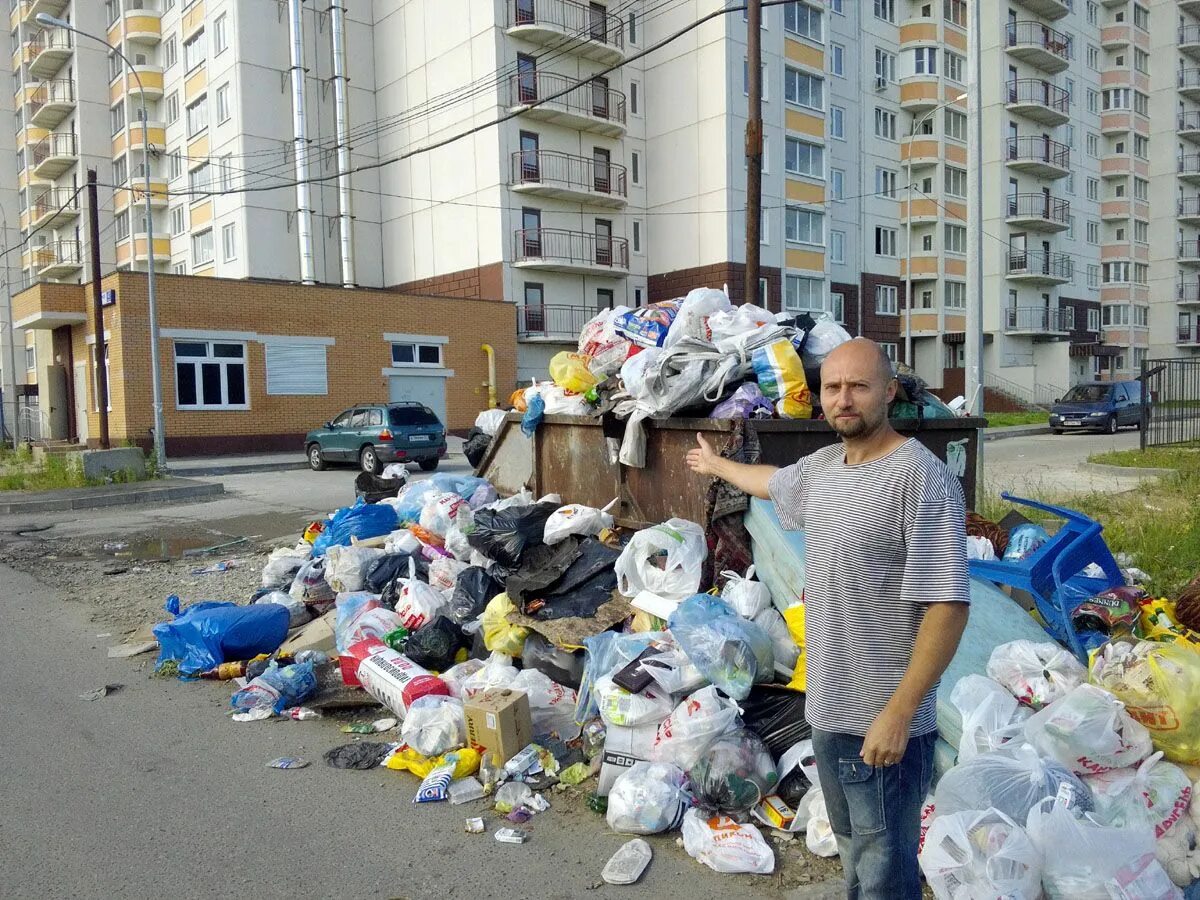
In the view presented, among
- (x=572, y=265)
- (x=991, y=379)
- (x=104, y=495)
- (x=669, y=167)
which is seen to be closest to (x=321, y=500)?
(x=104, y=495)

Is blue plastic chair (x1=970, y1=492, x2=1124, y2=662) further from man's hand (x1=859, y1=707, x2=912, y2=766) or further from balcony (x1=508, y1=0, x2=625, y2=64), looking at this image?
balcony (x1=508, y1=0, x2=625, y2=64)

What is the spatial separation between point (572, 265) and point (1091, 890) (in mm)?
30110

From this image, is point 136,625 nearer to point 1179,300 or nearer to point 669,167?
point 669,167

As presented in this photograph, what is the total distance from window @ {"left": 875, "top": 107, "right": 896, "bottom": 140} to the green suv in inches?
1121

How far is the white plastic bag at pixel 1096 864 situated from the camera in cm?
252

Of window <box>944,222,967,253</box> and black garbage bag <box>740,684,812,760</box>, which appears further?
window <box>944,222,967,253</box>

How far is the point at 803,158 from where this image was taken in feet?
114

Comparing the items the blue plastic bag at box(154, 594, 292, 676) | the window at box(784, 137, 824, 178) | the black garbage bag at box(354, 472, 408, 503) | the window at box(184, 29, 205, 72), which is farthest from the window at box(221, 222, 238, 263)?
the blue plastic bag at box(154, 594, 292, 676)

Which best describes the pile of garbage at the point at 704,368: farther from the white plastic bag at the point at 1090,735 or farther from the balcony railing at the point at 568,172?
the balcony railing at the point at 568,172

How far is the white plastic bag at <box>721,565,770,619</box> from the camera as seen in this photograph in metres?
4.37

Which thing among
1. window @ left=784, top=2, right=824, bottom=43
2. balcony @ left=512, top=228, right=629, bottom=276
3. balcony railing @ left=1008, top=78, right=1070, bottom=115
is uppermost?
balcony railing @ left=1008, top=78, right=1070, bottom=115

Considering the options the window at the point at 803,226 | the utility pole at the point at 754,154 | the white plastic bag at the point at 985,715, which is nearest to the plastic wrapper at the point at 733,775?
the white plastic bag at the point at 985,715

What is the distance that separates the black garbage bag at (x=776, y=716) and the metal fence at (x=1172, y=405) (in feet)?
53.5

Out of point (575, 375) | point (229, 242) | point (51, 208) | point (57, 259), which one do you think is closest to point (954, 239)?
point (229, 242)
